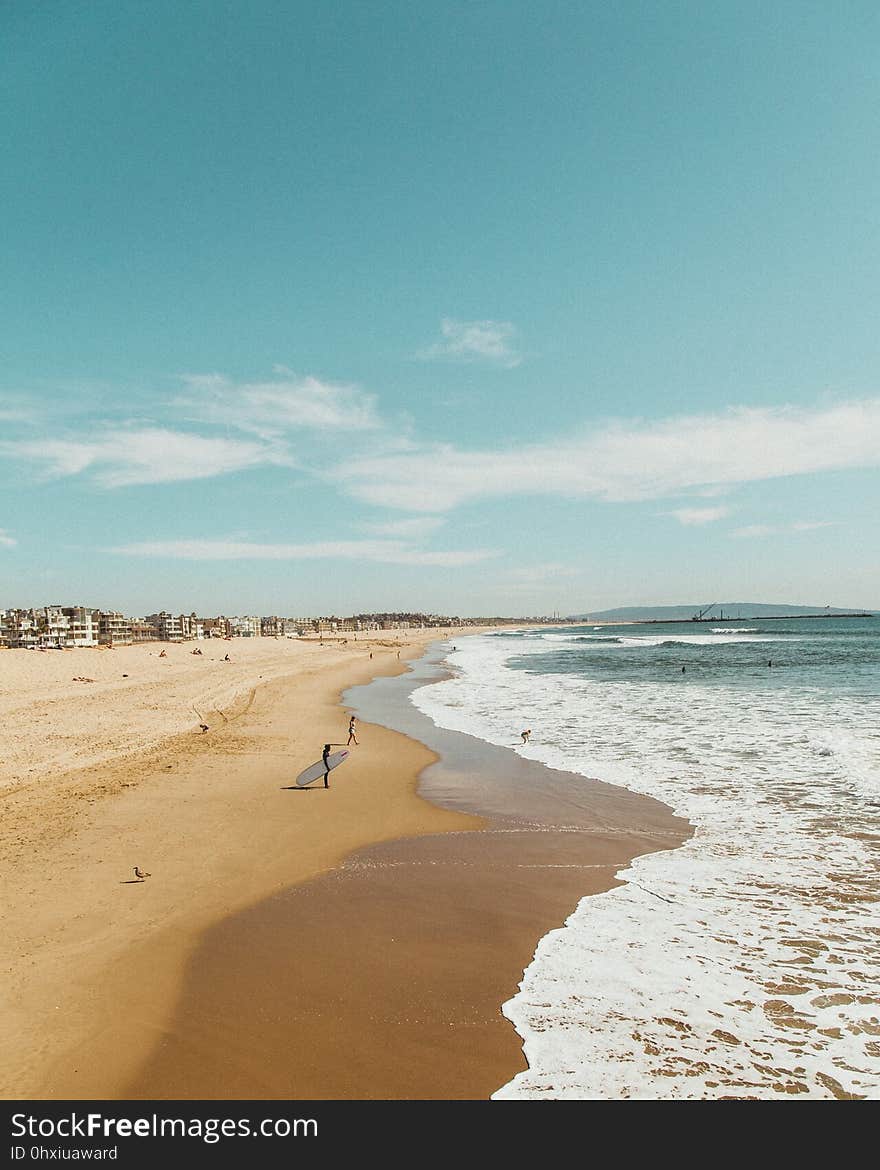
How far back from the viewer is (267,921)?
358 inches

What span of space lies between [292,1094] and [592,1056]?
300cm

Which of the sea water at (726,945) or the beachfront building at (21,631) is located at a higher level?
the beachfront building at (21,631)

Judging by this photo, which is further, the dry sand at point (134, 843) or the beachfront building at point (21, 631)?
the beachfront building at point (21, 631)

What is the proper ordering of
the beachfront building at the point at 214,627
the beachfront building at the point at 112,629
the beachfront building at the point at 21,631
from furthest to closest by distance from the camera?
the beachfront building at the point at 214,627 < the beachfront building at the point at 112,629 < the beachfront building at the point at 21,631

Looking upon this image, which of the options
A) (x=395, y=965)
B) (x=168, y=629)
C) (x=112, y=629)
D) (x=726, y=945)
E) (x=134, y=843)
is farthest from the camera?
(x=168, y=629)

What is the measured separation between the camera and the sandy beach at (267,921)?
19.8 feet

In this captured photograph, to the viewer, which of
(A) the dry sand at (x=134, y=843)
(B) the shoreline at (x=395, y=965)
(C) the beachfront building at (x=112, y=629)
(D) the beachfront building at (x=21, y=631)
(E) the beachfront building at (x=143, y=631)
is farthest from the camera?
(E) the beachfront building at (x=143, y=631)

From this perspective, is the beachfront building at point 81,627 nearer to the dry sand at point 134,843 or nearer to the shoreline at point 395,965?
the dry sand at point 134,843

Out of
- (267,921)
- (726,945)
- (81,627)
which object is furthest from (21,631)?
(726,945)

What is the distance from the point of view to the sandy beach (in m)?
6.04

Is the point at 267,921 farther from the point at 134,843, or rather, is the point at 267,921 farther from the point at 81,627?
the point at 81,627

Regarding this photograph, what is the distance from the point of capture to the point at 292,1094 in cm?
559

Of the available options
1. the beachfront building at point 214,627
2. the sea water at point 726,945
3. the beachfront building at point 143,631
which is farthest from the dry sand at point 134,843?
the beachfront building at point 214,627

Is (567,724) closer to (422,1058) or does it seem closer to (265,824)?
(265,824)
